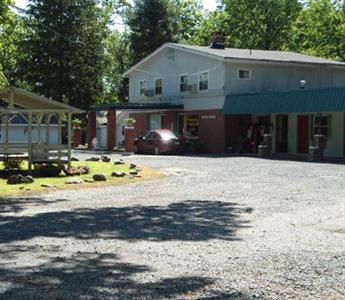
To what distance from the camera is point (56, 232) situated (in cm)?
1029

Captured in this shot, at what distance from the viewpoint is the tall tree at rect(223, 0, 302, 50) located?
6581cm

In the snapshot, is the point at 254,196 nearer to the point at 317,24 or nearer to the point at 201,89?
the point at 201,89

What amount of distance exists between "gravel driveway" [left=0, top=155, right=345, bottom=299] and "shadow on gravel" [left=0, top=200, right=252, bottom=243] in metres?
0.02

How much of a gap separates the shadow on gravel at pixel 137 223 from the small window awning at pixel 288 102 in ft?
60.4

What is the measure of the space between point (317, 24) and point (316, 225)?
184 ft

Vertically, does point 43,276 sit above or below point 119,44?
below

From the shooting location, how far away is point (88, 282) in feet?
22.9

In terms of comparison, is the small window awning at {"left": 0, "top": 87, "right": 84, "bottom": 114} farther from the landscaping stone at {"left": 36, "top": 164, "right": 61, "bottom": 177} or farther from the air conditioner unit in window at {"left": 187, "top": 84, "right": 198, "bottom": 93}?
the air conditioner unit in window at {"left": 187, "top": 84, "right": 198, "bottom": 93}

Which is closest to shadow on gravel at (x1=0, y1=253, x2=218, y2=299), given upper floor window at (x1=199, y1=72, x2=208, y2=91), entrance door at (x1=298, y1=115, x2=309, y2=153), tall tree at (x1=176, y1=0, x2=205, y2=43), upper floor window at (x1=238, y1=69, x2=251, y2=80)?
entrance door at (x1=298, y1=115, x2=309, y2=153)

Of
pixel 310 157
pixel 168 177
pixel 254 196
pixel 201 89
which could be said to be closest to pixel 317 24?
pixel 201 89

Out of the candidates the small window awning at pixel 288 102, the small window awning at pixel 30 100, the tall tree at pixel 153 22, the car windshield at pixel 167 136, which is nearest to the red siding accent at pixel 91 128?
the car windshield at pixel 167 136

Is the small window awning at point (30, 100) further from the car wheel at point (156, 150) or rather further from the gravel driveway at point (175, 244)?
the car wheel at point (156, 150)

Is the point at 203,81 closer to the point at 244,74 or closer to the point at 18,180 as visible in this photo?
the point at 244,74

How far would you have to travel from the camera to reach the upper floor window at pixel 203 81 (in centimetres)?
4091
